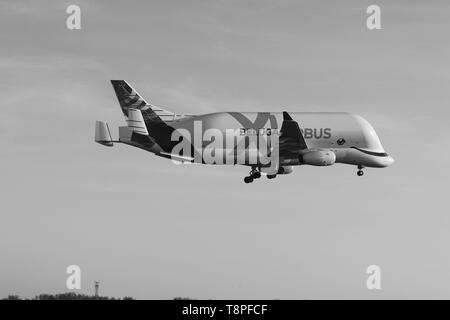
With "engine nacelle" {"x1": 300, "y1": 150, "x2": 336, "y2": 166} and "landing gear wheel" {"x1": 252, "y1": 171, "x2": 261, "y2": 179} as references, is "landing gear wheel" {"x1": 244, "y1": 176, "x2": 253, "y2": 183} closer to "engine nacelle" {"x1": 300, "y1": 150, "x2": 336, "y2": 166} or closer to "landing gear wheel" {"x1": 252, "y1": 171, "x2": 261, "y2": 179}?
"landing gear wheel" {"x1": 252, "y1": 171, "x2": 261, "y2": 179}

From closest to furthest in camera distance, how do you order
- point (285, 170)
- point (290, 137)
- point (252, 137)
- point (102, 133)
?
1. point (102, 133)
2. point (290, 137)
3. point (252, 137)
4. point (285, 170)

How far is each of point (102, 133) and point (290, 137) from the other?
23.7 metres

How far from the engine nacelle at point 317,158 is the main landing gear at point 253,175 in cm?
616

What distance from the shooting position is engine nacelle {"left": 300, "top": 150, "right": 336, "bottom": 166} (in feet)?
349

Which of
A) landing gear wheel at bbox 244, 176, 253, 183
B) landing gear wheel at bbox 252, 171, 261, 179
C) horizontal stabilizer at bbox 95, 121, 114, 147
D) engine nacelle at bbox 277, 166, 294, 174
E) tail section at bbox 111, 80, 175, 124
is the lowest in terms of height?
landing gear wheel at bbox 244, 176, 253, 183

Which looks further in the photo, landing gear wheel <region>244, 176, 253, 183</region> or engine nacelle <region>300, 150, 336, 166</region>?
landing gear wheel <region>244, 176, 253, 183</region>

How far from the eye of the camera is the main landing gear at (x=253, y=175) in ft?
357

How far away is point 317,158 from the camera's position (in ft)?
350

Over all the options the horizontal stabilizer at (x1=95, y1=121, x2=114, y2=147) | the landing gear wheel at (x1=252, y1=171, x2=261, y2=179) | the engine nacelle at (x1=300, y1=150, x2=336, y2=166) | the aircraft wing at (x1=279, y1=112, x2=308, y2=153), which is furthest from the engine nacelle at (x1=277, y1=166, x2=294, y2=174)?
the horizontal stabilizer at (x1=95, y1=121, x2=114, y2=147)

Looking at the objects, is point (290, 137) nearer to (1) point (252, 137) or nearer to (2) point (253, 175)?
(1) point (252, 137)

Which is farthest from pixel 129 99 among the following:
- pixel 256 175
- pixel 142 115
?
pixel 256 175
